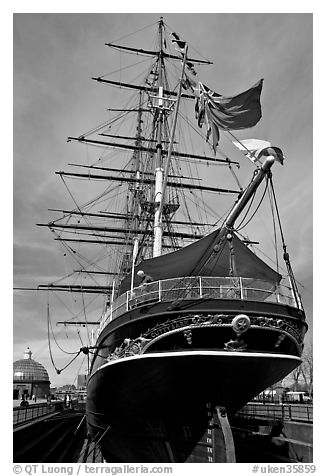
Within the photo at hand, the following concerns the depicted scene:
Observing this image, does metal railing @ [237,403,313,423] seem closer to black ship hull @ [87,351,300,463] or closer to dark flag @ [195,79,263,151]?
black ship hull @ [87,351,300,463]

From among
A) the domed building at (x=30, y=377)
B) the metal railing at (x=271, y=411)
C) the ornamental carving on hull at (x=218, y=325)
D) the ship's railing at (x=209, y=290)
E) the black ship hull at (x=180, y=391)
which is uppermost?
the ship's railing at (x=209, y=290)

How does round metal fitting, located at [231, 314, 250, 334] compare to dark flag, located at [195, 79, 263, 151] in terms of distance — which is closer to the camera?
round metal fitting, located at [231, 314, 250, 334]

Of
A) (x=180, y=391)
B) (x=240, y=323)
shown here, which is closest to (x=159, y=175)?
(x=240, y=323)

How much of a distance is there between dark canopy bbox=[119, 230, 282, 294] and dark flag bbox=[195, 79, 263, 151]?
3227 millimetres

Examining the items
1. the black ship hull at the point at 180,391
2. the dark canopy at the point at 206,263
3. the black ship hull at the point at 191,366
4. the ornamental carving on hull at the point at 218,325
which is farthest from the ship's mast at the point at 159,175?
the ornamental carving on hull at the point at 218,325

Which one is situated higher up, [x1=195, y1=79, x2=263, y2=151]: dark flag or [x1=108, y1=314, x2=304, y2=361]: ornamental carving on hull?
[x1=195, y1=79, x2=263, y2=151]: dark flag

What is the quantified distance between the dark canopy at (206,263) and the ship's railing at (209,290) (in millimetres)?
516

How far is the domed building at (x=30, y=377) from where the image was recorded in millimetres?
48562

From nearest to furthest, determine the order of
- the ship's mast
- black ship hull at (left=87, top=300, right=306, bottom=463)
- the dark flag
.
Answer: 1. black ship hull at (left=87, top=300, right=306, bottom=463)
2. the dark flag
3. the ship's mast

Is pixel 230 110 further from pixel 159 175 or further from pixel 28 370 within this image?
pixel 28 370

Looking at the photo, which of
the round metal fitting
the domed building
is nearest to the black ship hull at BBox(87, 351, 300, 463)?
the round metal fitting

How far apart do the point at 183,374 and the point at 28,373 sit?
4540 cm

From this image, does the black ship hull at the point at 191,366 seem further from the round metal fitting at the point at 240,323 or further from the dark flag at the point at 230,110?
the dark flag at the point at 230,110

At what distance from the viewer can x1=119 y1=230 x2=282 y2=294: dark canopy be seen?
12680mm
